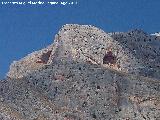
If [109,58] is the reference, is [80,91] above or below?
below

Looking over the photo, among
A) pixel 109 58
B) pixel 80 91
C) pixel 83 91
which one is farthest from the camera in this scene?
pixel 109 58

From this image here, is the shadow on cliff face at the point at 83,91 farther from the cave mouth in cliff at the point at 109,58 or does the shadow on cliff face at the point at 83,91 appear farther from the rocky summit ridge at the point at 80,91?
the cave mouth in cliff at the point at 109,58

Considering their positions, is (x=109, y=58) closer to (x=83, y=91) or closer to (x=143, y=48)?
(x=143, y=48)

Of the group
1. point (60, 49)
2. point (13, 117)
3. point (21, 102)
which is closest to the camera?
point (13, 117)

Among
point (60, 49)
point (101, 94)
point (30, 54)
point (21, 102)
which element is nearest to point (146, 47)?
point (60, 49)

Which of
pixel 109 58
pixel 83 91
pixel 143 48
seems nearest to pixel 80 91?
pixel 83 91

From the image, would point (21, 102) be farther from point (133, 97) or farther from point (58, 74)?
point (133, 97)

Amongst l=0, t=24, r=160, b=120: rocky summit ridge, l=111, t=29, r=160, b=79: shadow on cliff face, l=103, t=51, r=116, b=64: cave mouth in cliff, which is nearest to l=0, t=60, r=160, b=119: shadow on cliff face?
l=0, t=24, r=160, b=120: rocky summit ridge

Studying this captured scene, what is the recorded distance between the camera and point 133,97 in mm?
98438

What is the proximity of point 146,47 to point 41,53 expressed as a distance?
35450 mm

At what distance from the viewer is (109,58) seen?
441 ft

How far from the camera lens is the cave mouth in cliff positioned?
132 m

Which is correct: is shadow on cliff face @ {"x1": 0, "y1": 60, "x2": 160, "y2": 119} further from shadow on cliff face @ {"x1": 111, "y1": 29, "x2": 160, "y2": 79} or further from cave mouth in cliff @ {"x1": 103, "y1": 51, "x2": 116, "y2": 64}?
cave mouth in cliff @ {"x1": 103, "y1": 51, "x2": 116, "y2": 64}

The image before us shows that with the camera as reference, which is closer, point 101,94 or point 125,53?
point 101,94
